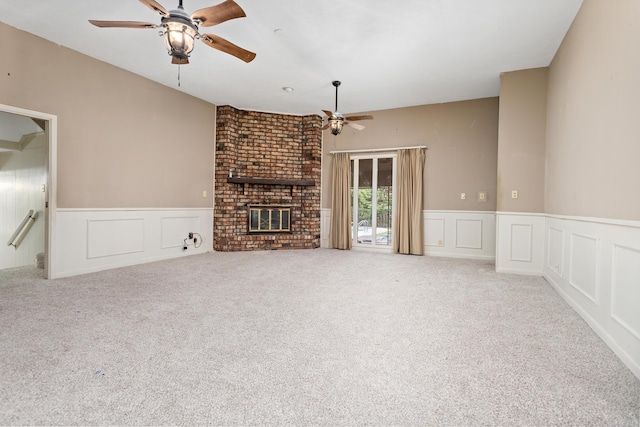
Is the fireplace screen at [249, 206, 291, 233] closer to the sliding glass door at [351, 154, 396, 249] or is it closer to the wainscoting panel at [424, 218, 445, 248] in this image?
the sliding glass door at [351, 154, 396, 249]

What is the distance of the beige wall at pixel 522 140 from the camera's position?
4.16 meters

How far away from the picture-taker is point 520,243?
4234 mm

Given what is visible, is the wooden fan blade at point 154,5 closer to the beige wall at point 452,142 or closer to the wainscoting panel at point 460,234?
the beige wall at point 452,142

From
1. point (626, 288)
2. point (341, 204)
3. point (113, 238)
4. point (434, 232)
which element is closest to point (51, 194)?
point (113, 238)

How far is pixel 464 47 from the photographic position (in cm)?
375

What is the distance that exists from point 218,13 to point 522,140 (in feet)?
13.0

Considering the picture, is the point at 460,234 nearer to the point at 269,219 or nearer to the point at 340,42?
the point at 269,219

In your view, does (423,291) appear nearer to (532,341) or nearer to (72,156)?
(532,341)

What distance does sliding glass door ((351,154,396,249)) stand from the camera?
20.5 ft

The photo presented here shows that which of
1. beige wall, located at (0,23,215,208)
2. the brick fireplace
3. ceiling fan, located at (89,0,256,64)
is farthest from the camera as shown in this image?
the brick fireplace

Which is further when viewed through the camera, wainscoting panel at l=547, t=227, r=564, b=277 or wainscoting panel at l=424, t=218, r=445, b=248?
wainscoting panel at l=424, t=218, r=445, b=248

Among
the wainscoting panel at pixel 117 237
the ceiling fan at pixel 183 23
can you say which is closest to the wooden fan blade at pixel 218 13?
the ceiling fan at pixel 183 23

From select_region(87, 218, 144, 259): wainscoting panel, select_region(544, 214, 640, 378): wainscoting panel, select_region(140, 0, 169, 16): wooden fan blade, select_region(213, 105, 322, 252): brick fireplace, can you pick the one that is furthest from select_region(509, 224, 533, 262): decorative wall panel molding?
select_region(87, 218, 144, 259): wainscoting panel

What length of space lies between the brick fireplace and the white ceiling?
1105 mm
